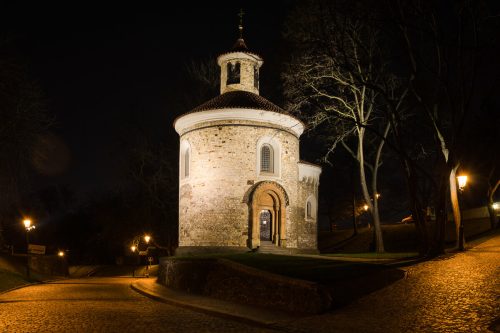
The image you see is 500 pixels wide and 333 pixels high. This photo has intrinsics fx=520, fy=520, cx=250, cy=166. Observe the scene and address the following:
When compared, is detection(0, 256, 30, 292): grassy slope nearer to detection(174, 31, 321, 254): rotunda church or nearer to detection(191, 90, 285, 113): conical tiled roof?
detection(174, 31, 321, 254): rotunda church

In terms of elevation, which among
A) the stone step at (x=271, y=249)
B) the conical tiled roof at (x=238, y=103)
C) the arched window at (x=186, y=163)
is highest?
the conical tiled roof at (x=238, y=103)

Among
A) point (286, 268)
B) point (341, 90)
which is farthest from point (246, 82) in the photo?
point (286, 268)

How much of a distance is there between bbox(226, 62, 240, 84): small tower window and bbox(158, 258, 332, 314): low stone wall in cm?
1366

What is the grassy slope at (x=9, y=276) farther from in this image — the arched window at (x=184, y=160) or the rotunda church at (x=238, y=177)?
the arched window at (x=184, y=160)

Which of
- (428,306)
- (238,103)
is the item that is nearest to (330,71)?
(238,103)

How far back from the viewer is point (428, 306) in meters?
11.2

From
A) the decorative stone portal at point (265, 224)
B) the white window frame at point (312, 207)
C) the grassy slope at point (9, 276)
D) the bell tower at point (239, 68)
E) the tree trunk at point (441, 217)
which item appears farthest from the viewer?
the decorative stone portal at point (265, 224)

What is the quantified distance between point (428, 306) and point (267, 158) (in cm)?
1725

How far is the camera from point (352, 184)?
48281 mm

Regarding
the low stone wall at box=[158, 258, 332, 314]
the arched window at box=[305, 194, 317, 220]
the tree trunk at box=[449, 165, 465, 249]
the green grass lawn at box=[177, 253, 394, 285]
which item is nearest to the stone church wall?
the arched window at box=[305, 194, 317, 220]

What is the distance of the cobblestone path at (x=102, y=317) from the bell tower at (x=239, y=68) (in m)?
17.3

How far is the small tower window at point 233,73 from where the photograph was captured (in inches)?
1230

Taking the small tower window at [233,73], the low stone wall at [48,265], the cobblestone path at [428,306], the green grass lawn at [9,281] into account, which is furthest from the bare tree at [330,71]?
the low stone wall at [48,265]

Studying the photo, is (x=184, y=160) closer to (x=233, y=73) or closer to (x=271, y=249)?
(x=233, y=73)
